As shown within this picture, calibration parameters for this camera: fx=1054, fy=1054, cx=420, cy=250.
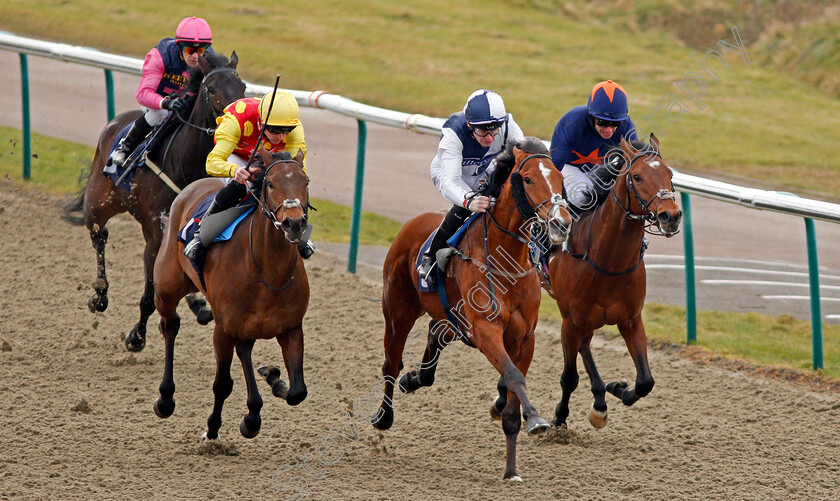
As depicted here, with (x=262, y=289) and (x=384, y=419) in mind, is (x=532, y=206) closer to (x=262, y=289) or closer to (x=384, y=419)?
(x=262, y=289)

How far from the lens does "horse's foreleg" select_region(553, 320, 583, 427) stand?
6.22 meters

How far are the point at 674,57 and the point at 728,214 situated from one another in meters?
8.50

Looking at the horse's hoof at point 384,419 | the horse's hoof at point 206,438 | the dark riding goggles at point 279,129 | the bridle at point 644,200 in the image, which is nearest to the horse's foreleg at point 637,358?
the bridle at point 644,200

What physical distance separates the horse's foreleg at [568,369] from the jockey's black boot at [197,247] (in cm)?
214

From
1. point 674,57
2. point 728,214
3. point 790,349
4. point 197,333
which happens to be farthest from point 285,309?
point 674,57

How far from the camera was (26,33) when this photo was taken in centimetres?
1961

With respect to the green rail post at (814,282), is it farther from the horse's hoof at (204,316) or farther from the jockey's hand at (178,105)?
the jockey's hand at (178,105)

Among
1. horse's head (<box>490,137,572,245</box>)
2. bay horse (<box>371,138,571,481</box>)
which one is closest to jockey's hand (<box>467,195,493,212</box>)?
bay horse (<box>371,138,571,481</box>)

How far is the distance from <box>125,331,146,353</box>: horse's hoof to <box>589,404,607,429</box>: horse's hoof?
317 centimetres

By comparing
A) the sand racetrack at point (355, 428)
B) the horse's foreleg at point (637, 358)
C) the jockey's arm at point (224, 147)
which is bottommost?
the sand racetrack at point (355, 428)

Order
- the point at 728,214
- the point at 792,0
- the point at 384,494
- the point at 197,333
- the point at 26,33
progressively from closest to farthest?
the point at 384,494
the point at 197,333
the point at 728,214
the point at 26,33
the point at 792,0

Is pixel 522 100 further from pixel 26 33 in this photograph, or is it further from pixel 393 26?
pixel 26 33

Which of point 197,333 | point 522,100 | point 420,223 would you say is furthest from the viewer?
point 522,100

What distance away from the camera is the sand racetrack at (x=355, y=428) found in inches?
212
